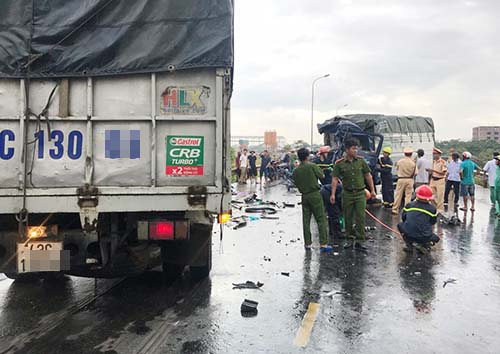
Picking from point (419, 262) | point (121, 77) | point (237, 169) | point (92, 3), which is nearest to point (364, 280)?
point (419, 262)

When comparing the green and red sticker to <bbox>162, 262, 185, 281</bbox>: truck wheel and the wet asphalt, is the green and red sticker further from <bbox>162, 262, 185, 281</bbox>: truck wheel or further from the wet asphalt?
<bbox>162, 262, 185, 281</bbox>: truck wheel

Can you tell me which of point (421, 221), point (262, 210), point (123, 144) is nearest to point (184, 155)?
point (123, 144)

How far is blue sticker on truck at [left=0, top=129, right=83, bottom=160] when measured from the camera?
13.0 feet

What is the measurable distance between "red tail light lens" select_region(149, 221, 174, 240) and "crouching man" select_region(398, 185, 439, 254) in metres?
4.49

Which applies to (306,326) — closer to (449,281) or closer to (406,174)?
(449,281)

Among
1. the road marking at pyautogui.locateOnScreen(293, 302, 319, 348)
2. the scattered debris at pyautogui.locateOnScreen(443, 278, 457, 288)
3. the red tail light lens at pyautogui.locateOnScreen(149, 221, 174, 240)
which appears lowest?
the road marking at pyautogui.locateOnScreen(293, 302, 319, 348)

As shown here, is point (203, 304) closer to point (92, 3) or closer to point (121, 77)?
point (121, 77)

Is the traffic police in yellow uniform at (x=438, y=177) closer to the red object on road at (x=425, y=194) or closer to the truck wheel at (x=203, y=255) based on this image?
the red object on road at (x=425, y=194)

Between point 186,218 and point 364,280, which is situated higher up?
point 186,218

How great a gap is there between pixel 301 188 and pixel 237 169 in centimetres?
1562

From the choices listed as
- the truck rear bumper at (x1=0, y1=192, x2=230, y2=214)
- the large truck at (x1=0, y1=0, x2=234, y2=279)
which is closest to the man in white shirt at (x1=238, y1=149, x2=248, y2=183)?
the large truck at (x1=0, y1=0, x2=234, y2=279)

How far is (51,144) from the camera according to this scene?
13.2 feet

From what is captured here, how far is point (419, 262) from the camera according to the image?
22.7 feet

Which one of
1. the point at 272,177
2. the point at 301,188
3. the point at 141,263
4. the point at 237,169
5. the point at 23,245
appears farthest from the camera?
the point at 272,177
